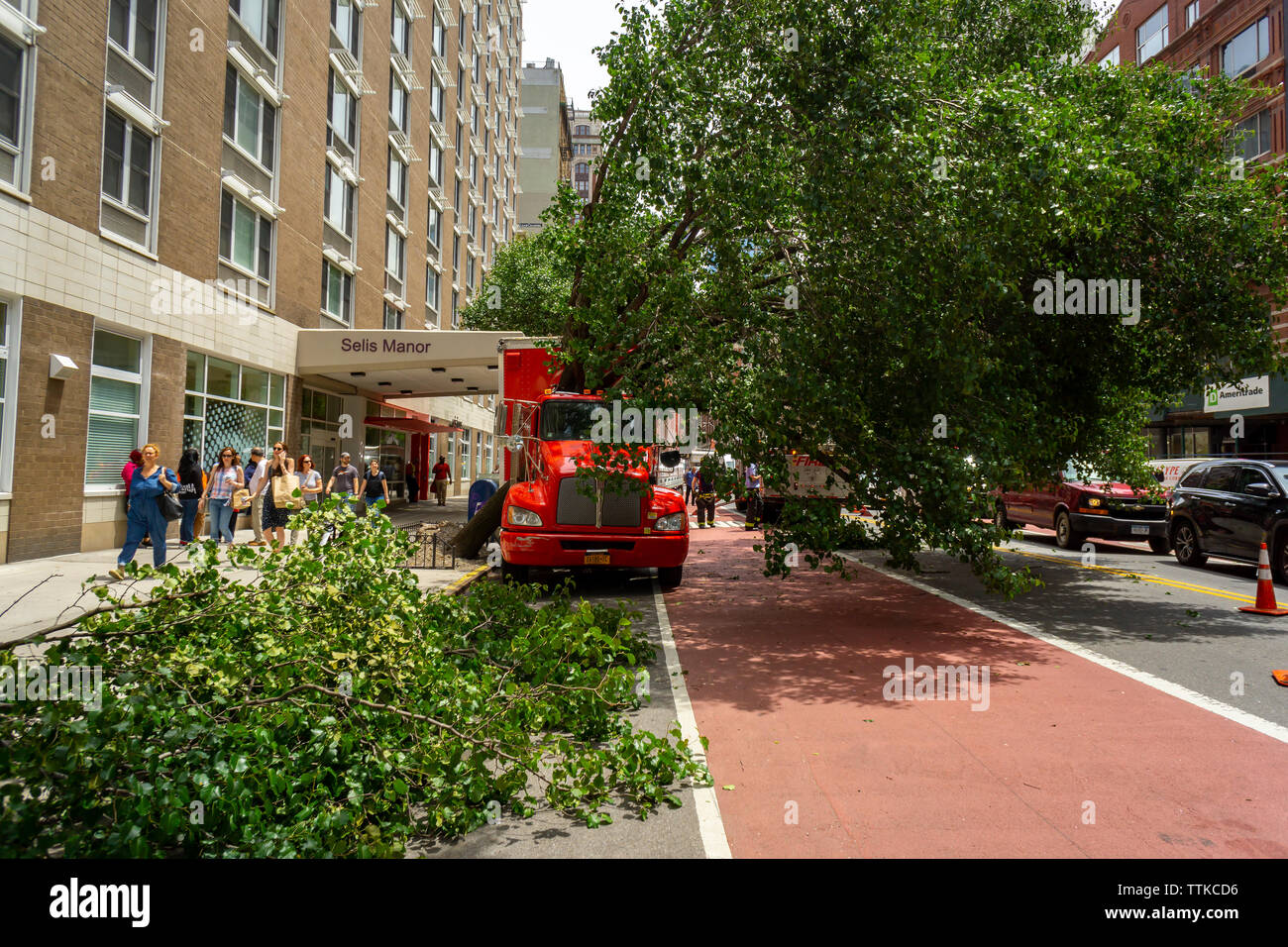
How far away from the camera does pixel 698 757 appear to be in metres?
4.50

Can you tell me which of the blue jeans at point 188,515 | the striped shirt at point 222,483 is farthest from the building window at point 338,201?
the blue jeans at point 188,515

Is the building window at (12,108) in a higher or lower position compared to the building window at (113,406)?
higher

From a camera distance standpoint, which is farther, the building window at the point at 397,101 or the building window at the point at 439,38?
the building window at the point at 439,38

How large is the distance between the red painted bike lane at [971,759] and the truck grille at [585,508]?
9.99ft

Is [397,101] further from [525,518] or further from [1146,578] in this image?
[1146,578]

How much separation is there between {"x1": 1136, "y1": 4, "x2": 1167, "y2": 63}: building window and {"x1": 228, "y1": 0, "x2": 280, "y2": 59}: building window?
111 feet

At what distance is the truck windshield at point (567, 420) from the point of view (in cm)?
1166

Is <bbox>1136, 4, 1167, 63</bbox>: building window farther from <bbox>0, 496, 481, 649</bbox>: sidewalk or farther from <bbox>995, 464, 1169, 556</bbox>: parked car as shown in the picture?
<bbox>0, 496, 481, 649</bbox>: sidewalk

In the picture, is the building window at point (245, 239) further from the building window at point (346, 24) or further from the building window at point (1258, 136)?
the building window at point (1258, 136)

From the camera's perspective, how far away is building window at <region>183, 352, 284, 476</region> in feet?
53.9

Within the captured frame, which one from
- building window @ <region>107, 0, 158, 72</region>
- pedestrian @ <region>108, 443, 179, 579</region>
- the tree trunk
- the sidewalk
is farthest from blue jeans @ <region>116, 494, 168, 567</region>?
building window @ <region>107, 0, 158, 72</region>

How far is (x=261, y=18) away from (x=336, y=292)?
766cm

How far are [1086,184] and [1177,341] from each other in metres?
4.04

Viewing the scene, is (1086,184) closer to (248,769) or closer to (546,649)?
(546,649)
